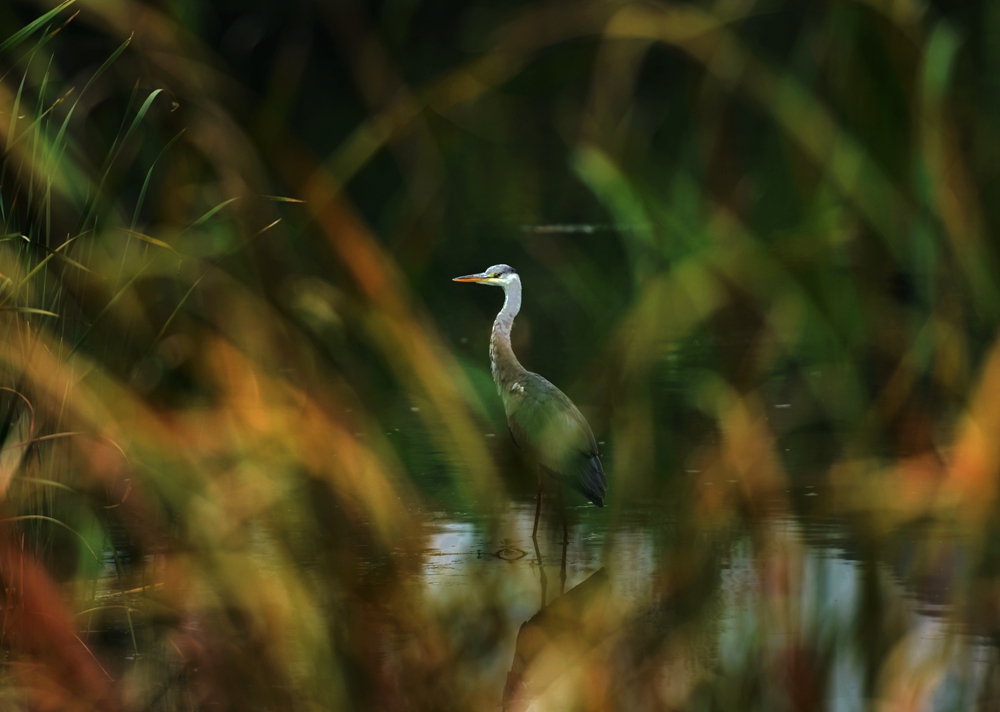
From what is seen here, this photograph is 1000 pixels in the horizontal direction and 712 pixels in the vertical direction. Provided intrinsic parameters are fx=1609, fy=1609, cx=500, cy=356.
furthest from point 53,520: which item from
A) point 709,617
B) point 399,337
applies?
point 709,617

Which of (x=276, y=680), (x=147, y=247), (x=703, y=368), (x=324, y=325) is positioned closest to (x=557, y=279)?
(x=703, y=368)

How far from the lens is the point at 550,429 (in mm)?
4105

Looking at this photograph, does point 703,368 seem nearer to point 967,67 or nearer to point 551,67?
point 967,67

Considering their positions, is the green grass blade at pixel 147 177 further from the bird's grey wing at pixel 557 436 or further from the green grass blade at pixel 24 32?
the bird's grey wing at pixel 557 436

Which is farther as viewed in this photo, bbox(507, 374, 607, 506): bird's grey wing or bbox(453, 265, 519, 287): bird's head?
bbox(453, 265, 519, 287): bird's head

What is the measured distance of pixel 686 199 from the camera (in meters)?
2.53

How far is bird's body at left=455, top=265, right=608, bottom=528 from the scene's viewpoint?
3965 millimetres

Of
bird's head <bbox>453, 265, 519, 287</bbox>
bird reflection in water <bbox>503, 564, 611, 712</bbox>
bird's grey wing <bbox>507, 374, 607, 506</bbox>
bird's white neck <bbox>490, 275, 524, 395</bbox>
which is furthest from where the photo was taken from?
bird's head <bbox>453, 265, 519, 287</bbox>

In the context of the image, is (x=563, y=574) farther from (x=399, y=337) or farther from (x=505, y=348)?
(x=505, y=348)

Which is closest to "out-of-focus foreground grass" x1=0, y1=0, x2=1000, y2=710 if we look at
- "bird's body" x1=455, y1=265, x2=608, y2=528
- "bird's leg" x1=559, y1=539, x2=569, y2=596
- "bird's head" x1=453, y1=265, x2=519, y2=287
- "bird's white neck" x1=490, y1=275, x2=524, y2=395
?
"bird's leg" x1=559, y1=539, x2=569, y2=596

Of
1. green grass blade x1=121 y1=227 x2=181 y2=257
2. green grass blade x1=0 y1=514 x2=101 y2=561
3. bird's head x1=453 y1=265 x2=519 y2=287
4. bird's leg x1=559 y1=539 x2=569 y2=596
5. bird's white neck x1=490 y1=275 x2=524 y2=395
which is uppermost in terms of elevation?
bird's head x1=453 y1=265 x2=519 y2=287

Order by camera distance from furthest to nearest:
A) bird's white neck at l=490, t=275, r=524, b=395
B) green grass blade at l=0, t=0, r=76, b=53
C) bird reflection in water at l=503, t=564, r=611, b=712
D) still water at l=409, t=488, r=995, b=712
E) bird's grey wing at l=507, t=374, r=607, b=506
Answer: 1. bird's white neck at l=490, t=275, r=524, b=395
2. bird's grey wing at l=507, t=374, r=607, b=506
3. bird reflection in water at l=503, t=564, r=611, b=712
4. green grass blade at l=0, t=0, r=76, b=53
5. still water at l=409, t=488, r=995, b=712

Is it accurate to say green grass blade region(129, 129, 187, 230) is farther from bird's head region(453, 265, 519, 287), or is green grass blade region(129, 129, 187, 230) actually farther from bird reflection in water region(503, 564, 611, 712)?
bird's head region(453, 265, 519, 287)

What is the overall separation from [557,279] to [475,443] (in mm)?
4953
